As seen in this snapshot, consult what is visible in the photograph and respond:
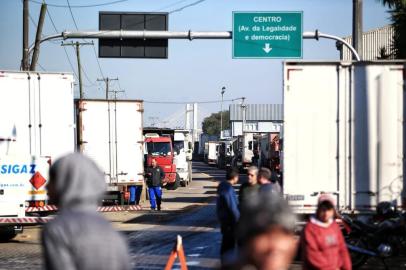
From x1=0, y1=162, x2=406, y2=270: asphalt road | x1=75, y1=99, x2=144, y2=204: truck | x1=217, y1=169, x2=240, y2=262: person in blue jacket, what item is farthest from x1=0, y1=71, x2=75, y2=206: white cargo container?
x1=75, y1=99, x2=144, y2=204: truck

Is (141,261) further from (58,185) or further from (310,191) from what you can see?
(58,185)

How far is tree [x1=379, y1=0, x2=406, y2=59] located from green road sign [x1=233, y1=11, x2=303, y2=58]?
3040 mm

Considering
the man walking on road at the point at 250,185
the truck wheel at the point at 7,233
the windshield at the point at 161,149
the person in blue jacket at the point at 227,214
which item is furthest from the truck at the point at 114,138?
the person in blue jacket at the point at 227,214

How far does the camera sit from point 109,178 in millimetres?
27062

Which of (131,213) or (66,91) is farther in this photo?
(131,213)

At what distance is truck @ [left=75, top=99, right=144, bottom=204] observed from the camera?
88.5 feet

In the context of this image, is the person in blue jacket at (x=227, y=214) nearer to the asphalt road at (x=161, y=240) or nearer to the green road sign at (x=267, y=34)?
the asphalt road at (x=161, y=240)

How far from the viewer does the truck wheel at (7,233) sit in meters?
17.8

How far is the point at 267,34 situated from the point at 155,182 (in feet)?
20.5

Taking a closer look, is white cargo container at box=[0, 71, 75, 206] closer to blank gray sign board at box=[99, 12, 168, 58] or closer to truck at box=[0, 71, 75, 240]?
truck at box=[0, 71, 75, 240]

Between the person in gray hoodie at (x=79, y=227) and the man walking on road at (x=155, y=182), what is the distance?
21835 mm

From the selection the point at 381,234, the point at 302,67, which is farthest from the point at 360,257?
the point at 302,67

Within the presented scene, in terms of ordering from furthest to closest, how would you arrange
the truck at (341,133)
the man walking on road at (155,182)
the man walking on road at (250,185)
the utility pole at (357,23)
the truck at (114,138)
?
the truck at (114,138)
the man walking on road at (155,182)
the utility pole at (357,23)
the truck at (341,133)
the man walking on road at (250,185)

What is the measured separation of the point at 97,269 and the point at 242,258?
0.83 metres
